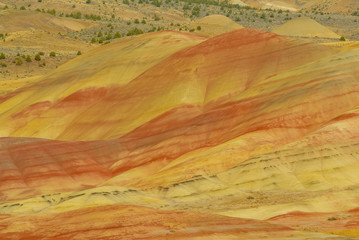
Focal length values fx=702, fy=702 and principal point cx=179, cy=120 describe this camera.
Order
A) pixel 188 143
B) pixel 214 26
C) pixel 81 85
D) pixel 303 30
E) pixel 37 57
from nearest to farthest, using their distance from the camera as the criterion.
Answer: pixel 188 143, pixel 81 85, pixel 37 57, pixel 214 26, pixel 303 30

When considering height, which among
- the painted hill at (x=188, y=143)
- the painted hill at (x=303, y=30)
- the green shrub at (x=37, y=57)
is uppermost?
the painted hill at (x=188, y=143)

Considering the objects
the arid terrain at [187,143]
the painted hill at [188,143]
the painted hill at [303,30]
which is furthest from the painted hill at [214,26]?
the painted hill at [188,143]

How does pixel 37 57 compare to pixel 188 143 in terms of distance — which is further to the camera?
pixel 37 57

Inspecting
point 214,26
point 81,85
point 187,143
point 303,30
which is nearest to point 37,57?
point 214,26

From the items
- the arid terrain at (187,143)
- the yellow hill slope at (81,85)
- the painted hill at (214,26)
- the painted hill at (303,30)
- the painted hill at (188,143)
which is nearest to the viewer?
the arid terrain at (187,143)

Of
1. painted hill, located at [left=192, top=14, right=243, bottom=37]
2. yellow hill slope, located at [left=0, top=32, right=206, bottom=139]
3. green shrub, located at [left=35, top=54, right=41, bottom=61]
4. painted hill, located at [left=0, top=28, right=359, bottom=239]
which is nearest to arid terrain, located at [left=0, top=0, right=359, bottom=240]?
painted hill, located at [left=0, top=28, right=359, bottom=239]

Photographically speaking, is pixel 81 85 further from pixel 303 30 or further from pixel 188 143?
pixel 303 30

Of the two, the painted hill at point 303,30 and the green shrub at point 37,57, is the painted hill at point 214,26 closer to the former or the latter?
the painted hill at point 303,30
